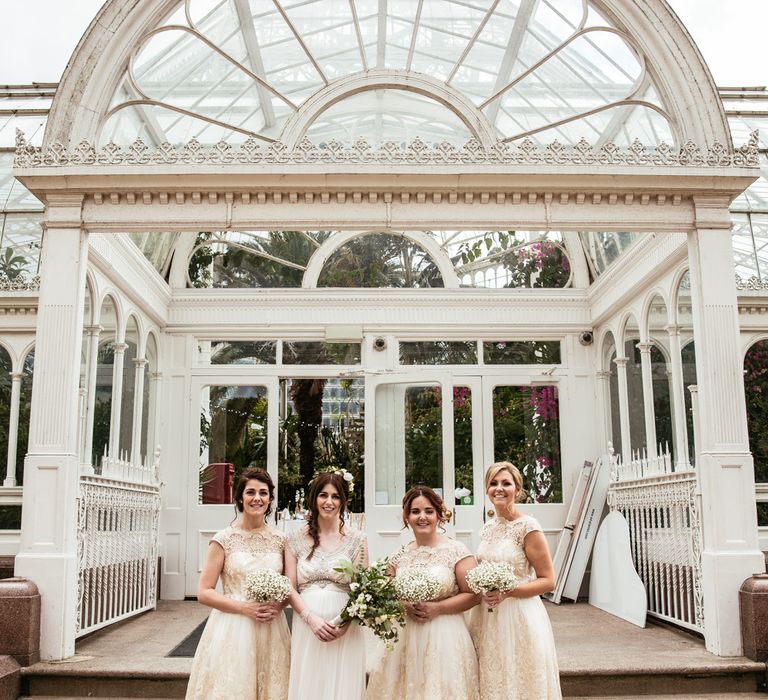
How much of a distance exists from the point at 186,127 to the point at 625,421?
551 centimetres

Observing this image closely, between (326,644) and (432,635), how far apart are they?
0.52m

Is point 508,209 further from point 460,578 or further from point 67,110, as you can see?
point 67,110

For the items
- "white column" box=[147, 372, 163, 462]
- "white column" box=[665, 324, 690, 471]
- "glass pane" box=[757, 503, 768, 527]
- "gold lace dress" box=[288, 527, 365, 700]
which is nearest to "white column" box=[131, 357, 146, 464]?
"white column" box=[147, 372, 163, 462]

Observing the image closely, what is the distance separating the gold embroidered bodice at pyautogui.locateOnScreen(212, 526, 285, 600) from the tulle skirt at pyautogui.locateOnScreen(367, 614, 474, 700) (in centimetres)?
72

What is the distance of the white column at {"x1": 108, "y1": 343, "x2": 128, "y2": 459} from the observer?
25.6 ft

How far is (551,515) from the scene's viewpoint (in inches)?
360

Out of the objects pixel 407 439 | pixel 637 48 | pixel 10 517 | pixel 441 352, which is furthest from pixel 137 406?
pixel 637 48

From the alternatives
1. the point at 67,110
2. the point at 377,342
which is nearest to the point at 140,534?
the point at 377,342

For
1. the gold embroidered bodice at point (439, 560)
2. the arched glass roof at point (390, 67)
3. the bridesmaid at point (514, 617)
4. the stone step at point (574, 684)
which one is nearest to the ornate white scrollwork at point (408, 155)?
the arched glass roof at point (390, 67)

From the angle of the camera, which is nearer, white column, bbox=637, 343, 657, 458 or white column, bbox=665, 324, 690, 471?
white column, bbox=665, 324, 690, 471

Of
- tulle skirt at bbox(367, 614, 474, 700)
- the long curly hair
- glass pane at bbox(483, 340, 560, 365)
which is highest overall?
glass pane at bbox(483, 340, 560, 365)

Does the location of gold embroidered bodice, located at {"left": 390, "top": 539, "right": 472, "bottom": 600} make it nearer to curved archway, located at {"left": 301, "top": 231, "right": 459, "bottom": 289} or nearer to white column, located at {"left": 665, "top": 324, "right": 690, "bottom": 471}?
white column, located at {"left": 665, "top": 324, "right": 690, "bottom": 471}

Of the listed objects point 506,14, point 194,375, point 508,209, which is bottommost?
point 194,375

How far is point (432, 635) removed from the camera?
3.86 meters
